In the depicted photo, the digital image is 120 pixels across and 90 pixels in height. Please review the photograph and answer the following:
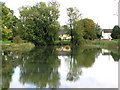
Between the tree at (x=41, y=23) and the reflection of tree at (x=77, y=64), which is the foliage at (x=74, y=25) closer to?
the tree at (x=41, y=23)

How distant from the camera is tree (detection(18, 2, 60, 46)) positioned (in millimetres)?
44938

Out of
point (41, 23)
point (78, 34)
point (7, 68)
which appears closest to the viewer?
point (7, 68)

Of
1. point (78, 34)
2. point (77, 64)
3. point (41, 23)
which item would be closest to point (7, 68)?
point (77, 64)

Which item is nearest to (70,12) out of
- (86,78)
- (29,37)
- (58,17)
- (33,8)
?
(58,17)

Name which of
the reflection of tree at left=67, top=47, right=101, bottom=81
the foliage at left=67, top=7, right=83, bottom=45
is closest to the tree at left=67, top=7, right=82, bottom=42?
the foliage at left=67, top=7, right=83, bottom=45

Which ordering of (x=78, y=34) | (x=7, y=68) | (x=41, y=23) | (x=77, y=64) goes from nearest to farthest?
1. (x=7, y=68)
2. (x=77, y=64)
3. (x=41, y=23)
4. (x=78, y=34)

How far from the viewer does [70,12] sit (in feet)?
180

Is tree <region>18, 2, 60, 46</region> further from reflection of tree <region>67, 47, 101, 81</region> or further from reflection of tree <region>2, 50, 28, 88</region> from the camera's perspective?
reflection of tree <region>2, 50, 28, 88</region>

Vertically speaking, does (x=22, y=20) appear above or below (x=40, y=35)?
above

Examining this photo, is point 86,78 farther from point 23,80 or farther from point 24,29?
point 24,29

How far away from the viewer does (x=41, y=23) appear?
45375 millimetres

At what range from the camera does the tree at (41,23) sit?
44.9 m

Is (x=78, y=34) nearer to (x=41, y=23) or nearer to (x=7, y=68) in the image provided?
(x=41, y=23)

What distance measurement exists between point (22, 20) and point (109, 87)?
4651 cm
